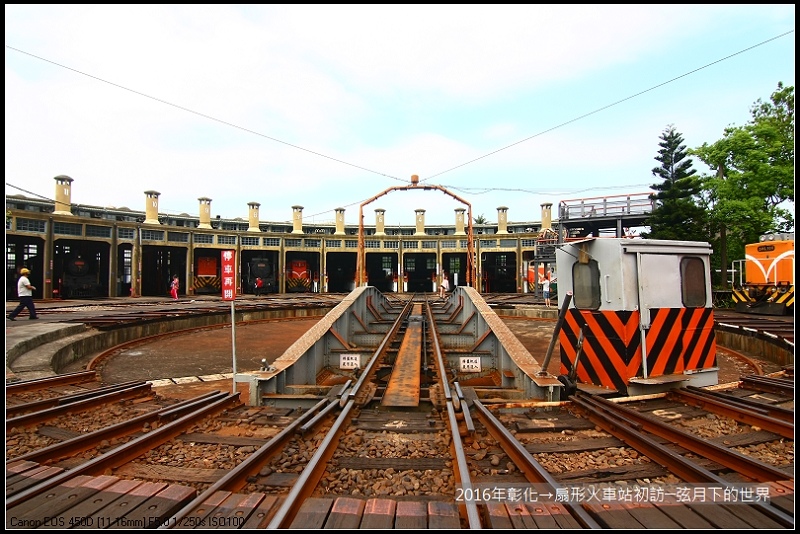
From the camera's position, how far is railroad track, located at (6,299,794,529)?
215 cm

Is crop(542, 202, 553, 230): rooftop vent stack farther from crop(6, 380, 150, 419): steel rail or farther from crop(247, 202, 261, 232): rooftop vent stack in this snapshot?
crop(6, 380, 150, 419): steel rail

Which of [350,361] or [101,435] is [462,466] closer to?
[101,435]

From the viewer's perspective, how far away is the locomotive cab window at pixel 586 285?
5.11 m

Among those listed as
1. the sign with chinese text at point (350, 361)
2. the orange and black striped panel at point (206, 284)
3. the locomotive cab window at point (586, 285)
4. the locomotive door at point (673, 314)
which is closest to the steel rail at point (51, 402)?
the sign with chinese text at point (350, 361)

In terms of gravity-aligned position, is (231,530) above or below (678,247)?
below

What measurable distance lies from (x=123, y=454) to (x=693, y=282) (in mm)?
6824

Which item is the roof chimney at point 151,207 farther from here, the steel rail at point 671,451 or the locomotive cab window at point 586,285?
the steel rail at point 671,451

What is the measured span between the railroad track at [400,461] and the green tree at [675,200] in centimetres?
2403

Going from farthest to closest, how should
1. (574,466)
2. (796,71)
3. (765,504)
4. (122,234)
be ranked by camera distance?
1. (122,234)
2. (574,466)
3. (796,71)
4. (765,504)

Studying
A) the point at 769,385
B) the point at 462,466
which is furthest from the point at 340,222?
the point at 462,466

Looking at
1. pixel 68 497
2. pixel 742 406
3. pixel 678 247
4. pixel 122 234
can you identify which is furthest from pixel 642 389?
pixel 122 234

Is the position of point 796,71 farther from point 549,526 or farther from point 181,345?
point 181,345

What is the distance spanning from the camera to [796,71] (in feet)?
7.80

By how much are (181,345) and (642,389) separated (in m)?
11.2
